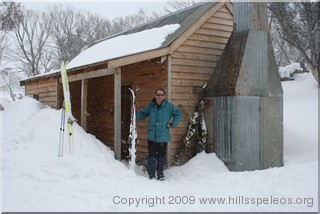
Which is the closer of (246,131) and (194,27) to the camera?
(246,131)

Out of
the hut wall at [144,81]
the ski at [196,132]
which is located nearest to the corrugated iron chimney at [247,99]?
the ski at [196,132]

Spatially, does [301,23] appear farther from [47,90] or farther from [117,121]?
[47,90]

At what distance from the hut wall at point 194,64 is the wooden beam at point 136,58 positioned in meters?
0.61

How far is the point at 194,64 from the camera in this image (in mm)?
9250

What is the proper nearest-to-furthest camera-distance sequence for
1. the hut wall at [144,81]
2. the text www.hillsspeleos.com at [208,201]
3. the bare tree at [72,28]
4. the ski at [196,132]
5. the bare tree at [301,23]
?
1. the text www.hillsspeleos.com at [208,201]
2. the ski at [196,132]
3. the hut wall at [144,81]
4. the bare tree at [301,23]
5. the bare tree at [72,28]

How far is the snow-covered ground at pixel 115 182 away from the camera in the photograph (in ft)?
16.6

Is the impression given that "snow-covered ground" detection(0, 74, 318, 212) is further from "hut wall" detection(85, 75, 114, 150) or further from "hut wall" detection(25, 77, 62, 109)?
"hut wall" detection(25, 77, 62, 109)

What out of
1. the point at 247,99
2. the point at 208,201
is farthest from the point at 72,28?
the point at 208,201

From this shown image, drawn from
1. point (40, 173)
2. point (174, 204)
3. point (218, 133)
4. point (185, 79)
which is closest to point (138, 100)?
point (185, 79)

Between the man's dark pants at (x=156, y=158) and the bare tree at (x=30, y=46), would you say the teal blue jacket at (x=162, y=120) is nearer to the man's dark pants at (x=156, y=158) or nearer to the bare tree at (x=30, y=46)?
the man's dark pants at (x=156, y=158)

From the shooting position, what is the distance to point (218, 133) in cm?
866

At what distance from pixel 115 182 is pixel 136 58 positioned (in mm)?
3119

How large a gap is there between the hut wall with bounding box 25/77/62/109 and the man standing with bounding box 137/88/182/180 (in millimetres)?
5672

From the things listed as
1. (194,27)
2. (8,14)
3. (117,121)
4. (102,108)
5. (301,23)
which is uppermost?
(8,14)
